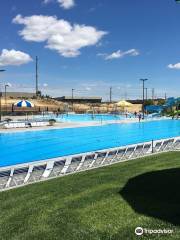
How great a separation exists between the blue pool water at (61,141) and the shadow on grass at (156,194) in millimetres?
12950

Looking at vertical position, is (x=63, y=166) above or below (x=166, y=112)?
below

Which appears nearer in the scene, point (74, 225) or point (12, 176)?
point (74, 225)

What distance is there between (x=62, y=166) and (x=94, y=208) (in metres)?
6.41

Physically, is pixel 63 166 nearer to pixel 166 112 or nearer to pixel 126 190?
pixel 126 190

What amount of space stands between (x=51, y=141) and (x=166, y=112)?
74.1 feet

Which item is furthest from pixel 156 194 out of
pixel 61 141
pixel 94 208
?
pixel 61 141

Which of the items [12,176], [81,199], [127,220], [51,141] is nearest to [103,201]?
[81,199]

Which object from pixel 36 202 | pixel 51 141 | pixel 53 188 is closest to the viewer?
pixel 36 202

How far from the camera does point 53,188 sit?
9.27m

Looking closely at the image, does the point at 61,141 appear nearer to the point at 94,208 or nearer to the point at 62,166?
the point at 62,166

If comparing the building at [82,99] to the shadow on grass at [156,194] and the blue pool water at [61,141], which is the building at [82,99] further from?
the shadow on grass at [156,194]

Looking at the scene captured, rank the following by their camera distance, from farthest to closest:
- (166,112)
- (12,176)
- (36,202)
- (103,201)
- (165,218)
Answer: (12,176), (36,202), (103,201), (166,112), (165,218)

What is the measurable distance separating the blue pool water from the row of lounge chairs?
7309 millimetres
